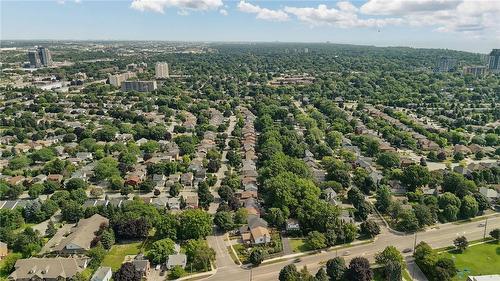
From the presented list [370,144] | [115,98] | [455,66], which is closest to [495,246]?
[370,144]

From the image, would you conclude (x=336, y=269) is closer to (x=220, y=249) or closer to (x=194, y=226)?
(x=220, y=249)

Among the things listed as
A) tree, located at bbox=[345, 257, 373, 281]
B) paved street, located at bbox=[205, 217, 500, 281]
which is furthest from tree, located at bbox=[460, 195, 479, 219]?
tree, located at bbox=[345, 257, 373, 281]

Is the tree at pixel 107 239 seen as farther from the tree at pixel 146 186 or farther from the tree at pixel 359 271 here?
the tree at pixel 359 271

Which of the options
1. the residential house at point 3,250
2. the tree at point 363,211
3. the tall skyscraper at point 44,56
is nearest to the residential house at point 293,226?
the tree at point 363,211

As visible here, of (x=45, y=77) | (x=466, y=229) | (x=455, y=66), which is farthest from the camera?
(x=455, y=66)

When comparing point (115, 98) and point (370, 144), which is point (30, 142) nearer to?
point (115, 98)
